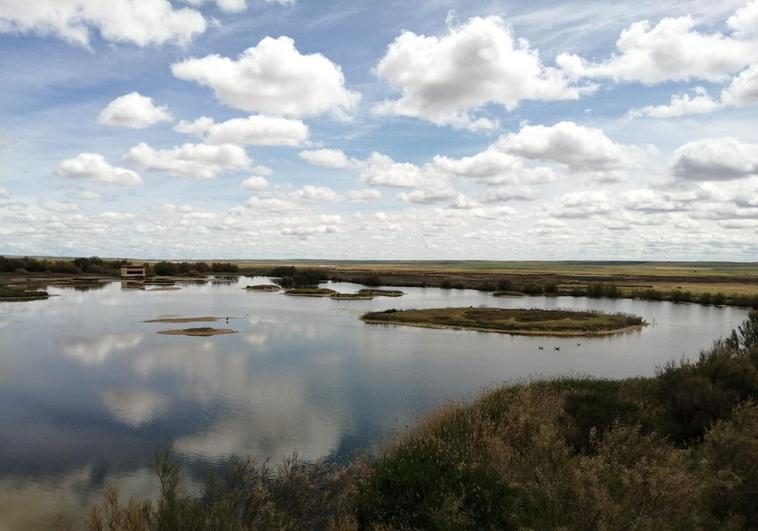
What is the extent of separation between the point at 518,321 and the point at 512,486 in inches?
1852

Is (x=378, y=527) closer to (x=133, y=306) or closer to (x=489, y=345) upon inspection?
(x=489, y=345)

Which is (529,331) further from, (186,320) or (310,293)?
(310,293)

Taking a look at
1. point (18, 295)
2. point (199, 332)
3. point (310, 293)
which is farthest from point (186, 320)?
point (310, 293)

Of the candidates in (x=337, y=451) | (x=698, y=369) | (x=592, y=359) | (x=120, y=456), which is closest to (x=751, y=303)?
(x=592, y=359)

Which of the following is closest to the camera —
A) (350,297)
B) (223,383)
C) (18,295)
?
(223,383)

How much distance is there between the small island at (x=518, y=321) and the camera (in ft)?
168

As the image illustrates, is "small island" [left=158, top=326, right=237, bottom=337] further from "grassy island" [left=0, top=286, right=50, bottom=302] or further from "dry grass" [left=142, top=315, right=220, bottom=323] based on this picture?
"grassy island" [left=0, top=286, right=50, bottom=302]

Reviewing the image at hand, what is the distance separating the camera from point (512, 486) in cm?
958

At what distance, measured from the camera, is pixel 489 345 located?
42.9 meters

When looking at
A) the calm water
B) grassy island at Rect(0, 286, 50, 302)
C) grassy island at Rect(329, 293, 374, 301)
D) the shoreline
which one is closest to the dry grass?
the calm water

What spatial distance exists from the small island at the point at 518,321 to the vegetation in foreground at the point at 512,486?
34645 millimetres

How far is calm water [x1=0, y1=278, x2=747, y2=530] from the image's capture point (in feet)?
56.9

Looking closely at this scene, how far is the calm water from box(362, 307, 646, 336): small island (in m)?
2.65

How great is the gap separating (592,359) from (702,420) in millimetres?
20664
